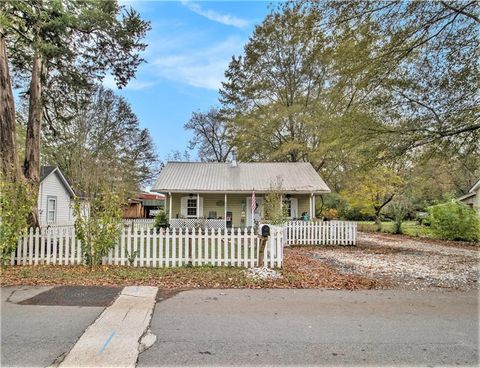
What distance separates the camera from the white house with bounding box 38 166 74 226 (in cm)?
2069

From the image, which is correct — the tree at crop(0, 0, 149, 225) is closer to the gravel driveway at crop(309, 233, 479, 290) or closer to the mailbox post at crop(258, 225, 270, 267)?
the mailbox post at crop(258, 225, 270, 267)

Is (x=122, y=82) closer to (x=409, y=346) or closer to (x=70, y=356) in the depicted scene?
(x=70, y=356)

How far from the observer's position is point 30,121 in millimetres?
10625

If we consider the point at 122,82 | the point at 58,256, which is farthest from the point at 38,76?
the point at 58,256

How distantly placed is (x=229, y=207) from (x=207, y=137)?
18.4m

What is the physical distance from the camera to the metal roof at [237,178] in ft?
62.4

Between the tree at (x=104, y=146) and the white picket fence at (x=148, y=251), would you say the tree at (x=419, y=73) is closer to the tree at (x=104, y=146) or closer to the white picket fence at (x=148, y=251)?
the white picket fence at (x=148, y=251)

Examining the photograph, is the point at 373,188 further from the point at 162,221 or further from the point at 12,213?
the point at 12,213

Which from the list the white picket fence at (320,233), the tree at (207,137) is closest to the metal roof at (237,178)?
the white picket fence at (320,233)

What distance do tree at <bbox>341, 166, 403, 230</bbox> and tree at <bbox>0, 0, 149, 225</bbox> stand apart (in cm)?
1562

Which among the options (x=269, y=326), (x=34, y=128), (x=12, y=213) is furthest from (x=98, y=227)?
(x=34, y=128)

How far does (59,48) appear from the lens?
9242 mm

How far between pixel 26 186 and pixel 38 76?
490 cm

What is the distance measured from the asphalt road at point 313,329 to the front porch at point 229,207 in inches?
554
